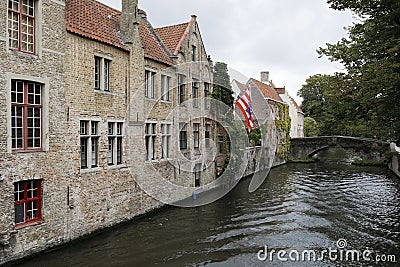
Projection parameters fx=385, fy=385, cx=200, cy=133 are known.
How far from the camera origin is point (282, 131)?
123 feet

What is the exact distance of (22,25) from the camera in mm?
9672

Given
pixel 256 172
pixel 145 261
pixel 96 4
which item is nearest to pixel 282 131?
pixel 256 172

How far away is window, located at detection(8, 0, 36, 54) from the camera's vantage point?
942cm

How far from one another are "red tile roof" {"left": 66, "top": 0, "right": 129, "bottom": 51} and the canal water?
629cm

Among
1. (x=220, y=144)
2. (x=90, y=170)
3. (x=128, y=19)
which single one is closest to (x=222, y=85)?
(x=220, y=144)

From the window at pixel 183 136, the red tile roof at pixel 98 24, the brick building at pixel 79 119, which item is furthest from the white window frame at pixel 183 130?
the red tile roof at pixel 98 24

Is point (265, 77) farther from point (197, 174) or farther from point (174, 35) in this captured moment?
point (197, 174)

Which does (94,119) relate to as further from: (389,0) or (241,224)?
(389,0)

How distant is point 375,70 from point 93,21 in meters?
9.74

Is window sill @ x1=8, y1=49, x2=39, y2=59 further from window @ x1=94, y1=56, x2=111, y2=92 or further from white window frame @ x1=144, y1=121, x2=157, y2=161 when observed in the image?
white window frame @ x1=144, y1=121, x2=157, y2=161

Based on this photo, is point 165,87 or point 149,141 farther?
point 165,87

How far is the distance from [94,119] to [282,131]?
27759mm

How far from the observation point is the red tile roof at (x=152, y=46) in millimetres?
15658

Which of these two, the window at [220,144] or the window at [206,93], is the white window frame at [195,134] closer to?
the window at [206,93]
